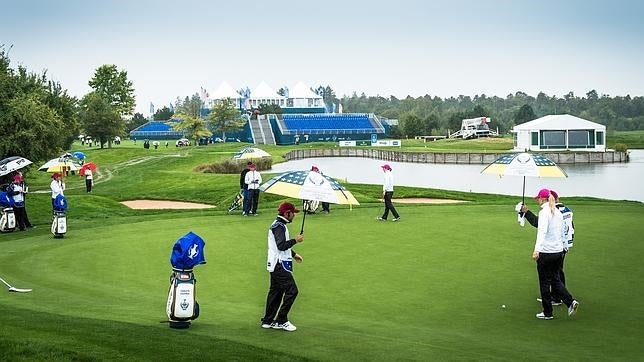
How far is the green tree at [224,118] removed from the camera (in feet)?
509

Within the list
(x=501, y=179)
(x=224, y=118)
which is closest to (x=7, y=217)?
(x=501, y=179)

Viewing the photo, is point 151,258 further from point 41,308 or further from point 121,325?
point 121,325

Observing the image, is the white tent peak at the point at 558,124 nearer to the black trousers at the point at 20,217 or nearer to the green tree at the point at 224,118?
the green tree at the point at 224,118

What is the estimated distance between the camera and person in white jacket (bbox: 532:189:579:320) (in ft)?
53.5

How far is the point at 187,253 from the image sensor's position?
47.9ft

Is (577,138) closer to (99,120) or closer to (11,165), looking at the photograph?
(99,120)

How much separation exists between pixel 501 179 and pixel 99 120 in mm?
53406

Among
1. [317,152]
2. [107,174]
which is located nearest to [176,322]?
[107,174]

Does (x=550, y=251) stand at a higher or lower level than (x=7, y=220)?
higher

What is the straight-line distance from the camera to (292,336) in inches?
568

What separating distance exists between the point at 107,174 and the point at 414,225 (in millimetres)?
50361

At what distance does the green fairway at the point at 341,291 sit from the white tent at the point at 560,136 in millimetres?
88942

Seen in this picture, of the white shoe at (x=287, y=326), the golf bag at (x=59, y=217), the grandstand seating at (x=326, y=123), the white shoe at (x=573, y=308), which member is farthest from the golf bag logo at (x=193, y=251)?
the grandstand seating at (x=326, y=123)

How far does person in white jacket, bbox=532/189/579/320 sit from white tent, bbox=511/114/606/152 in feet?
350
